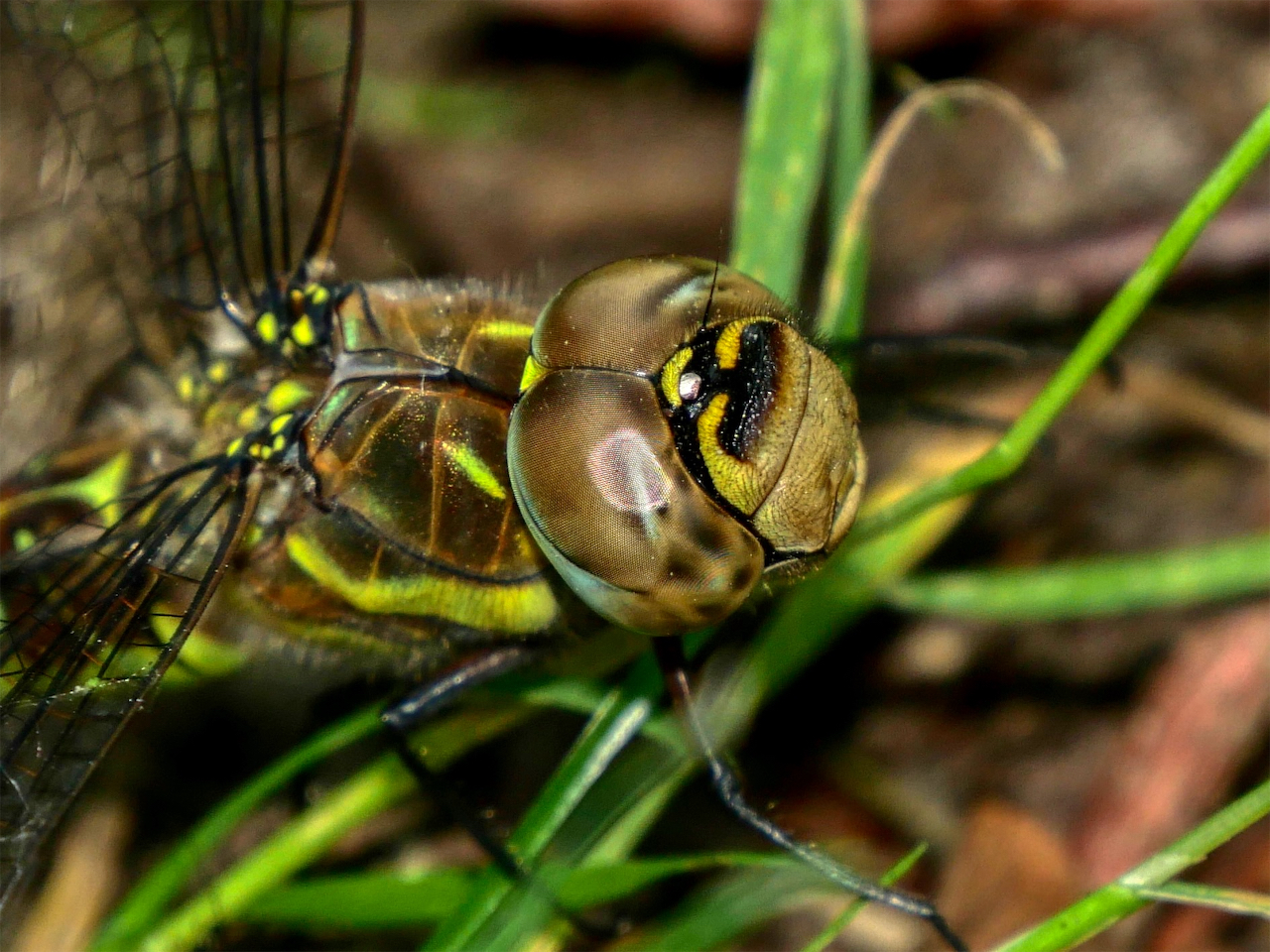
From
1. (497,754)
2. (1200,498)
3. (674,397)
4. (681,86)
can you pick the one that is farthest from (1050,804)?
(681,86)

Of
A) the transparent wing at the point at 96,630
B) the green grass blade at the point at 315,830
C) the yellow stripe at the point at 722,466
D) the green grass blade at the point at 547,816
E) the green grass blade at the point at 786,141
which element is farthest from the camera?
the green grass blade at the point at 786,141

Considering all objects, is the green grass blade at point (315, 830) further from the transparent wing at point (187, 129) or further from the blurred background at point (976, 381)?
the transparent wing at point (187, 129)

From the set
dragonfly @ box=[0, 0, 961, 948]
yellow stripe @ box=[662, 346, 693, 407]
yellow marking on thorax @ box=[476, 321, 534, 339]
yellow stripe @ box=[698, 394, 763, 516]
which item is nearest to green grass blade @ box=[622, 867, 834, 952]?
dragonfly @ box=[0, 0, 961, 948]

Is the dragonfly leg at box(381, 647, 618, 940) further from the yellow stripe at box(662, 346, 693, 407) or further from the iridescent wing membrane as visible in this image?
the yellow stripe at box(662, 346, 693, 407)

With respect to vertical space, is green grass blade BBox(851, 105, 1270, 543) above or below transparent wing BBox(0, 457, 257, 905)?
above

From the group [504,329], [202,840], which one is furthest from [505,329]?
[202,840]

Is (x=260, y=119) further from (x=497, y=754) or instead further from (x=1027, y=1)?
(x=1027, y=1)

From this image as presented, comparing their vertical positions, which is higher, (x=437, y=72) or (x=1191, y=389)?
(x=437, y=72)

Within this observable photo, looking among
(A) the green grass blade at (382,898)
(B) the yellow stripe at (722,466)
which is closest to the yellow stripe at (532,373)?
(B) the yellow stripe at (722,466)
